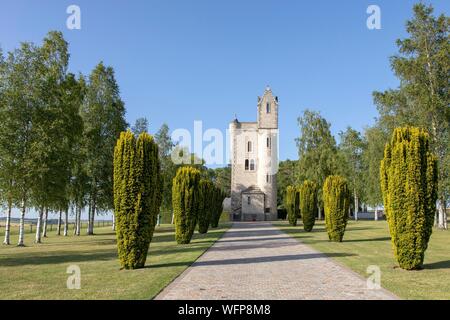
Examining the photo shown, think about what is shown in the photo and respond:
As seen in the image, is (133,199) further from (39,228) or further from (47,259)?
(39,228)

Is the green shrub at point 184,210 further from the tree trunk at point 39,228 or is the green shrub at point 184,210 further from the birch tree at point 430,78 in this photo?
the birch tree at point 430,78

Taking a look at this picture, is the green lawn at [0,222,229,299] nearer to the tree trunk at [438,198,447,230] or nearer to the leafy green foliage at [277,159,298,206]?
the tree trunk at [438,198,447,230]

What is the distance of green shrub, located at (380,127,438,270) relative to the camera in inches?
511

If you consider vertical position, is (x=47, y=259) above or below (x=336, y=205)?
below

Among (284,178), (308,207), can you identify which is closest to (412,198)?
(308,207)

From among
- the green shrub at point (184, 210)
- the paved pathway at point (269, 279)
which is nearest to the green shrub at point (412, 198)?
the paved pathway at point (269, 279)

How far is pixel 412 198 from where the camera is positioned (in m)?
13.1

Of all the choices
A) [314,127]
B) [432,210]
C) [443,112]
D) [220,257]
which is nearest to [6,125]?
[220,257]

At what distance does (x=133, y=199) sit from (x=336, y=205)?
13497 mm

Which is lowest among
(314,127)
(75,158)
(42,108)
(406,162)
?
(406,162)

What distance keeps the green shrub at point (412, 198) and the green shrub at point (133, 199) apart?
842 cm

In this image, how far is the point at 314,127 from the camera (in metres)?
57.6
